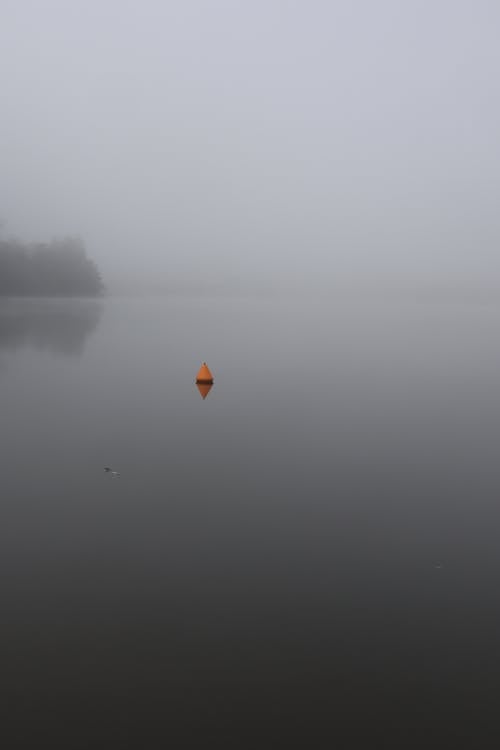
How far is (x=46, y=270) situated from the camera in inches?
5812

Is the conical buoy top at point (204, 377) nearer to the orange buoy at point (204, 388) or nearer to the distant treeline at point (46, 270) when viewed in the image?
the orange buoy at point (204, 388)

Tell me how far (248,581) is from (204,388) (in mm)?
17382

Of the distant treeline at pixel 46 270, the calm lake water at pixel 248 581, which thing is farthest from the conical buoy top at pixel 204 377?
the distant treeline at pixel 46 270

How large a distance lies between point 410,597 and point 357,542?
1.79 meters

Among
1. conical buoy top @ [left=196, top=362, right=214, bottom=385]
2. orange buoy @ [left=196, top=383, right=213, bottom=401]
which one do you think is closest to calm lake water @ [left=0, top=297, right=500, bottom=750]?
orange buoy @ [left=196, top=383, right=213, bottom=401]

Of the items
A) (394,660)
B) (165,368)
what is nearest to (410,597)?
(394,660)

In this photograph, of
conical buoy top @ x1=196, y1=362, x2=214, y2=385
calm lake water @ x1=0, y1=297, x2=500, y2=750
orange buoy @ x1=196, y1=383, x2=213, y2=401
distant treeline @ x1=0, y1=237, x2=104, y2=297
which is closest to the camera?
calm lake water @ x1=0, y1=297, x2=500, y2=750

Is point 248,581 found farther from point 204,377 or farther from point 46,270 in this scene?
point 46,270

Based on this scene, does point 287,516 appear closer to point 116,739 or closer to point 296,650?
point 296,650

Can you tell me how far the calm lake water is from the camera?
5.09 m

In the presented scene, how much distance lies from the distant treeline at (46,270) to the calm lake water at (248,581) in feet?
421

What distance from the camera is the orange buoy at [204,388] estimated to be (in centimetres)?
2305

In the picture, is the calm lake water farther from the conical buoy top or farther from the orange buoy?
the conical buoy top

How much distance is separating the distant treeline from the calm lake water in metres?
128
